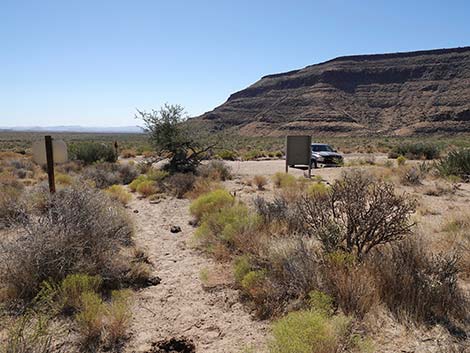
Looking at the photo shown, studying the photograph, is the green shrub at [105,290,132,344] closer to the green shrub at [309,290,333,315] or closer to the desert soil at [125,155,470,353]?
the desert soil at [125,155,470,353]

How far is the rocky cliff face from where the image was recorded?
3068 inches

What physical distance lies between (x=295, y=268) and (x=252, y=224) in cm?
228

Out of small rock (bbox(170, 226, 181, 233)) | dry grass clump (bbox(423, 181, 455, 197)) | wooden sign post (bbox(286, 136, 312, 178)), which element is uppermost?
wooden sign post (bbox(286, 136, 312, 178))

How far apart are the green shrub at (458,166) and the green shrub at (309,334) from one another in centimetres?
1473

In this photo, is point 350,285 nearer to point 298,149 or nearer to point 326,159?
point 298,149

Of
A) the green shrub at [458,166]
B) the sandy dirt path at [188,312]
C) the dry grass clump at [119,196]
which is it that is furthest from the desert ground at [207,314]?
the green shrub at [458,166]

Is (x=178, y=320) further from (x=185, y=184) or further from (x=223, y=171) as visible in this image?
(x=223, y=171)

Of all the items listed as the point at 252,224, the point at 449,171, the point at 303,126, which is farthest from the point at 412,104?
the point at 252,224

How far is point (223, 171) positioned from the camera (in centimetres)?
1702

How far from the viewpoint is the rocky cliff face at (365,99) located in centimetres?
7794

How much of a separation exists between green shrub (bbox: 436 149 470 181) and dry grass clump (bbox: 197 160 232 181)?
9856 mm

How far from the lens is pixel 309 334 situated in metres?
3.29

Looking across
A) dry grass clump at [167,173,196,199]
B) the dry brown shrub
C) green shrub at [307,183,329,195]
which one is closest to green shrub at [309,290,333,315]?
the dry brown shrub

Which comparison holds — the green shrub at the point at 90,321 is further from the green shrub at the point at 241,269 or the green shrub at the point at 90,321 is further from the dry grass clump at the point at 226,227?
the dry grass clump at the point at 226,227
